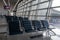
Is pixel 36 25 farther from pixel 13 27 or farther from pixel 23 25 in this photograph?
pixel 13 27

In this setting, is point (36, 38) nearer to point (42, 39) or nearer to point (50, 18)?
point (42, 39)

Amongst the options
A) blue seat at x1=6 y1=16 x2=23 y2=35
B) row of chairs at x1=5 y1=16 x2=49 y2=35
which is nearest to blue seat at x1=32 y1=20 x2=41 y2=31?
row of chairs at x1=5 y1=16 x2=49 y2=35

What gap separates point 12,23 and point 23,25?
0.66 meters

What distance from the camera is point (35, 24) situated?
5.47 m

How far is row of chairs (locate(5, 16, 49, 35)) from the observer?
179 inches

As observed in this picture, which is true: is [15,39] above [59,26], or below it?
below

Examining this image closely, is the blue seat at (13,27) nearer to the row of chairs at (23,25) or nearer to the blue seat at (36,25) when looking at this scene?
the row of chairs at (23,25)

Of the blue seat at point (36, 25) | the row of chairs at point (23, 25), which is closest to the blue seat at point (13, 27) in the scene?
the row of chairs at point (23, 25)

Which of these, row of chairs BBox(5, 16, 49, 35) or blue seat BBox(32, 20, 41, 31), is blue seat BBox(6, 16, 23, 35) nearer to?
row of chairs BBox(5, 16, 49, 35)

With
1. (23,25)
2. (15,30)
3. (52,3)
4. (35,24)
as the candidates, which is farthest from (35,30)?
(52,3)

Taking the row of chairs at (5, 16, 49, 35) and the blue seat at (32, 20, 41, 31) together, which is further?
the blue seat at (32, 20, 41, 31)

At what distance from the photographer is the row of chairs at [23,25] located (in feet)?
14.9

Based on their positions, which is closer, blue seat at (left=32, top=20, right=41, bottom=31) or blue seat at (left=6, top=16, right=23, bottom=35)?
blue seat at (left=6, top=16, right=23, bottom=35)

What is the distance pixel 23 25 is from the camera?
16.5 feet
